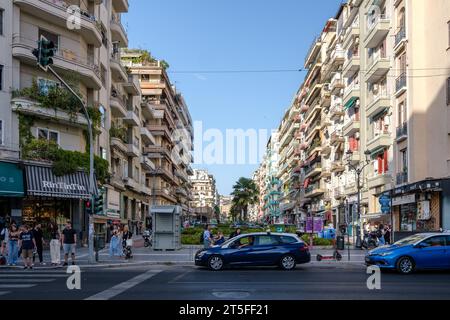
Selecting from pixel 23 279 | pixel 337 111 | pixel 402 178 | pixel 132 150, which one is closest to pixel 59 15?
pixel 23 279

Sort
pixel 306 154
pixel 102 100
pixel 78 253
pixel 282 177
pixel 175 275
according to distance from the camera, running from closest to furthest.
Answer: pixel 175 275
pixel 78 253
pixel 102 100
pixel 306 154
pixel 282 177

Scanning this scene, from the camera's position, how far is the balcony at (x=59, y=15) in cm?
3384

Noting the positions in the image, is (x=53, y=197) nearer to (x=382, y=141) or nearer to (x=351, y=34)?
(x=382, y=141)

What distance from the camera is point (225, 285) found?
16797 millimetres

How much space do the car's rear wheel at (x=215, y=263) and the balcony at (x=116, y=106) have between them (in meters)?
25.9

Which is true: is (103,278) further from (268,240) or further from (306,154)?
(306,154)

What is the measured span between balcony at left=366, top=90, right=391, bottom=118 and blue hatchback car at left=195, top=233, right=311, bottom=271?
22729 mm

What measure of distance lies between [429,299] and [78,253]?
22686 millimetres

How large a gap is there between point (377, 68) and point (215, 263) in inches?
1012

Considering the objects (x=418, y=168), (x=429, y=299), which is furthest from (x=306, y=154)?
(x=429, y=299)

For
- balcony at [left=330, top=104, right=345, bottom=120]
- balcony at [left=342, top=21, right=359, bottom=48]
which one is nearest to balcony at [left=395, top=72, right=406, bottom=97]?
balcony at [left=342, top=21, right=359, bottom=48]

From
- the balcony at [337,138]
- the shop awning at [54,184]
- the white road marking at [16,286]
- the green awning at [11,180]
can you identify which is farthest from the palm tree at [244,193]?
the white road marking at [16,286]

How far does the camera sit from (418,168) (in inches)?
1457

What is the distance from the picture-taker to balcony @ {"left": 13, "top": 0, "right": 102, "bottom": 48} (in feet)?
111
